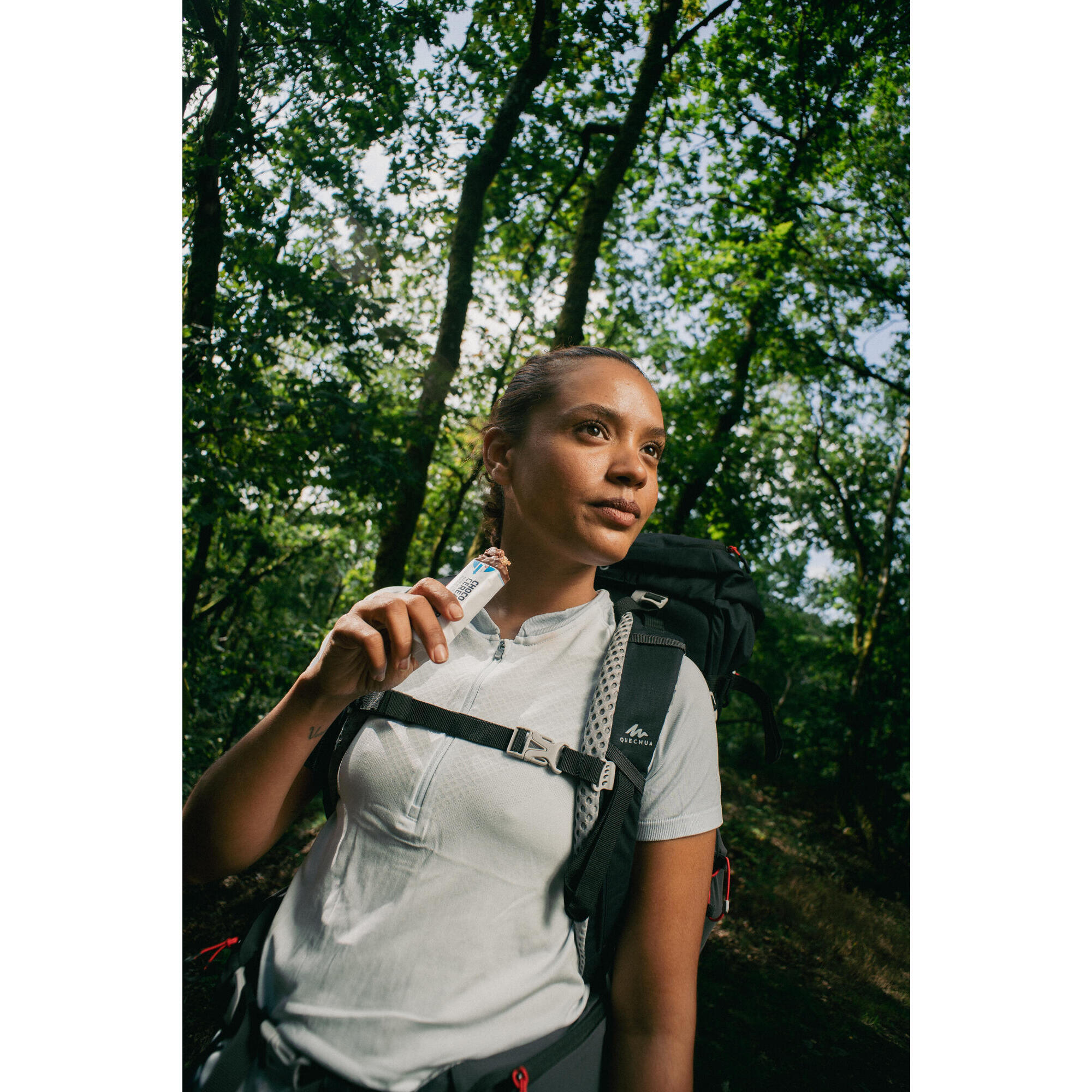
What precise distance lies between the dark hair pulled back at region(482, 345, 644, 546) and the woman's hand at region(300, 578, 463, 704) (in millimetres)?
552

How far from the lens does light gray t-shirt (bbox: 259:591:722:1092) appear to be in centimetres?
96

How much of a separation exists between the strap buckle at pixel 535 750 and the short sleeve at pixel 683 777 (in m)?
0.18

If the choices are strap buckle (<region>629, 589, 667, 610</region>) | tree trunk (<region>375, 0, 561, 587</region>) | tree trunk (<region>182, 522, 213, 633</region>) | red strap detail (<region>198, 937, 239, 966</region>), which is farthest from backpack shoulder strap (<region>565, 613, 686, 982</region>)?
tree trunk (<region>182, 522, 213, 633</region>)

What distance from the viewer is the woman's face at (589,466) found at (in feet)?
4.01

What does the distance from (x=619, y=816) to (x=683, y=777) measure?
0.15 m

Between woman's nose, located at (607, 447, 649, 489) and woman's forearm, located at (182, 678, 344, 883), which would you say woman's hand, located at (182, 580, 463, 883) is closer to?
woman's forearm, located at (182, 678, 344, 883)

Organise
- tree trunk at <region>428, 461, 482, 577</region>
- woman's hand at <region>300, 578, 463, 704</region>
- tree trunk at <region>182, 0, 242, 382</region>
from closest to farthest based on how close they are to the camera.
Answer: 1. woman's hand at <region>300, 578, 463, 704</region>
2. tree trunk at <region>182, 0, 242, 382</region>
3. tree trunk at <region>428, 461, 482, 577</region>

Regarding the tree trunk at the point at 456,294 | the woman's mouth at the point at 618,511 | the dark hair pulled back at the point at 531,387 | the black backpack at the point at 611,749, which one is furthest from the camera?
the tree trunk at the point at 456,294

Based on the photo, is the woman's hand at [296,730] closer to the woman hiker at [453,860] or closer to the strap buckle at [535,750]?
the woman hiker at [453,860]

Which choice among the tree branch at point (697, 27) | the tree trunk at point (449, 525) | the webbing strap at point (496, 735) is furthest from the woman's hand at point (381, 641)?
the tree trunk at point (449, 525)

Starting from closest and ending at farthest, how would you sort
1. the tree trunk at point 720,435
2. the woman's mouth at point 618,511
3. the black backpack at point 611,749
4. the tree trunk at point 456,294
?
1. the black backpack at point 611,749
2. the woman's mouth at point 618,511
3. the tree trunk at point 456,294
4. the tree trunk at point 720,435

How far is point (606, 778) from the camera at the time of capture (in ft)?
3.43
